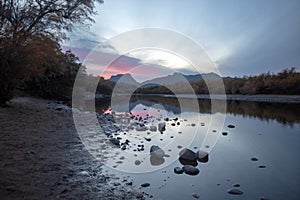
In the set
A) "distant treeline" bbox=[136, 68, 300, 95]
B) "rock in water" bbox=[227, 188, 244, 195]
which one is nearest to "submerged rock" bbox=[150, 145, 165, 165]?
"rock in water" bbox=[227, 188, 244, 195]

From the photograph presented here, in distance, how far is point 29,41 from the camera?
1330 cm

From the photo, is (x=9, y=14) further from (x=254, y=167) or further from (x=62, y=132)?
(x=254, y=167)

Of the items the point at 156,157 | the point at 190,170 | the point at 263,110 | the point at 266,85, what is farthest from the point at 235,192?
the point at 266,85

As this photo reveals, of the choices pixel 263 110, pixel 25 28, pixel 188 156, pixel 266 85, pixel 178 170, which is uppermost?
pixel 266 85

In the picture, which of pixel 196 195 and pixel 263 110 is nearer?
pixel 196 195

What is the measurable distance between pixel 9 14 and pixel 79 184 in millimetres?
12549

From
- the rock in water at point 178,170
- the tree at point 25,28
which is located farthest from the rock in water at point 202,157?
the tree at point 25,28

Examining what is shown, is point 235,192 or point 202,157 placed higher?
point 202,157

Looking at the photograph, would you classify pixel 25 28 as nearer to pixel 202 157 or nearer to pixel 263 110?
pixel 202 157

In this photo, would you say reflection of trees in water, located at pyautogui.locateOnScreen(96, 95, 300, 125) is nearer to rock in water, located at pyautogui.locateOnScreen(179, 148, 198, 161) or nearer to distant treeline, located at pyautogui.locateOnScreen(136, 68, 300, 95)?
rock in water, located at pyautogui.locateOnScreen(179, 148, 198, 161)

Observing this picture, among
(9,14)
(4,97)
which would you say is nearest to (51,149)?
(4,97)

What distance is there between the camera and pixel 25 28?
14.1 metres

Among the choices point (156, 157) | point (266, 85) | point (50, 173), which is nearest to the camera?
point (50, 173)

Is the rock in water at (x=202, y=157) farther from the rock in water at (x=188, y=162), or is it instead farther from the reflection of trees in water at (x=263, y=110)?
the reflection of trees in water at (x=263, y=110)
